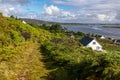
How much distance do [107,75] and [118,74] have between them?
0.59 meters

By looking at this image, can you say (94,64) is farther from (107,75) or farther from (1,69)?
(1,69)

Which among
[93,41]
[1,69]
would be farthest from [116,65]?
[93,41]

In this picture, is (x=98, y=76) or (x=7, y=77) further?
(x=7, y=77)

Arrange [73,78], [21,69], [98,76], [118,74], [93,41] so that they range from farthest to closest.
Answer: [93,41] < [21,69] < [73,78] < [98,76] < [118,74]

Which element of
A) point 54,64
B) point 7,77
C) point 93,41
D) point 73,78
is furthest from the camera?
point 93,41

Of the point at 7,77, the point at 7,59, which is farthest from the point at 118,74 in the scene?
the point at 7,59

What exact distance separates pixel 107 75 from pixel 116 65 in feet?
2.72

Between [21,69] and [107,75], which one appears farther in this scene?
[21,69]

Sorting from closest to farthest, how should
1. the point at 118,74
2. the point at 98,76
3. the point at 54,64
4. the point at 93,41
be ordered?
the point at 118,74, the point at 98,76, the point at 54,64, the point at 93,41

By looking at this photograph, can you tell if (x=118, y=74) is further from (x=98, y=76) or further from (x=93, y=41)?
(x=93, y=41)

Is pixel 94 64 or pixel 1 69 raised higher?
pixel 94 64

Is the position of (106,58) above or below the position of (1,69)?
above

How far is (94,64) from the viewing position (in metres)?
17.1

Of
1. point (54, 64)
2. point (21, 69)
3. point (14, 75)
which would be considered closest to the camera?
point (14, 75)
